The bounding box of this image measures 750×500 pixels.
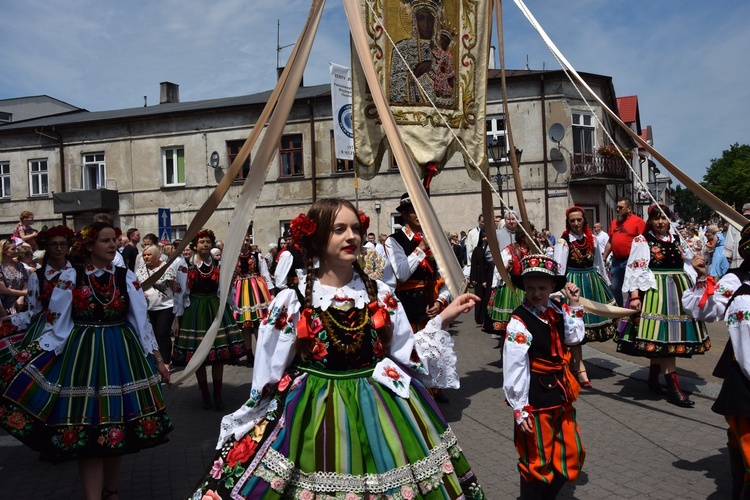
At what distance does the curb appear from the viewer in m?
6.84

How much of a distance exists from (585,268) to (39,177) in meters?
28.3

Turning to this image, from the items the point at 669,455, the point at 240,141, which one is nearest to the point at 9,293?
the point at 669,455

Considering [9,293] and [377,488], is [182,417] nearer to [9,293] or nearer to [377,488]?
[9,293]

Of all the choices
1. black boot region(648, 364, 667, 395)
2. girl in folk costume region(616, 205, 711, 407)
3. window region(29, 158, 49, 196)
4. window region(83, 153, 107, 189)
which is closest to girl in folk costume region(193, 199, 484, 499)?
girl in folk costume region(616, 205, 711, 407)

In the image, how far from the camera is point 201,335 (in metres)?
7.27

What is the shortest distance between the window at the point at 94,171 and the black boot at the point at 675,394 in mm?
26651

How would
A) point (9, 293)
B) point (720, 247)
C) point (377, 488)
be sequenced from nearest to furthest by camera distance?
point (377, 488), point (9, 293), point (720, 247)

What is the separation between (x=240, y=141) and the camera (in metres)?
26.7

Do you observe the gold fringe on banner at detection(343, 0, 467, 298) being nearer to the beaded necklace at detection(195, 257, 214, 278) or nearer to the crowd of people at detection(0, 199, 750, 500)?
the crowd of people at detection(0, 199, 750, 500)

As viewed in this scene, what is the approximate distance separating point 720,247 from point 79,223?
2530 centimetres

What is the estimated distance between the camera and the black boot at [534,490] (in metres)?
3.77

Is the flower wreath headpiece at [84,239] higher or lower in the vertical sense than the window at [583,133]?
lower

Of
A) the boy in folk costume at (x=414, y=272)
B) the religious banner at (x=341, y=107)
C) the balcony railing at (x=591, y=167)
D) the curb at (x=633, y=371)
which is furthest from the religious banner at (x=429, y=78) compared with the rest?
the balcony railing at (x=591, y=167)

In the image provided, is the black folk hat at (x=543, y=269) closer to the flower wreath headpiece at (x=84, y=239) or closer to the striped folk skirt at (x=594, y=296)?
the flower wreath headpiece at (x=84, y=239)
